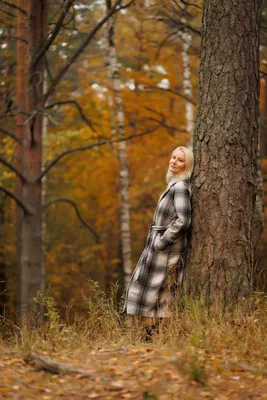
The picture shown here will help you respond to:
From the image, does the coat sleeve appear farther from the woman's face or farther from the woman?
the woman's face

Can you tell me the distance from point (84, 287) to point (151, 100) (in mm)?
9015

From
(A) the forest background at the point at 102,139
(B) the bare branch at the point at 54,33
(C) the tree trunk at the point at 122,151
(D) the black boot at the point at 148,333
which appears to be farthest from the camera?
(A) the forest background at the point at 102,139

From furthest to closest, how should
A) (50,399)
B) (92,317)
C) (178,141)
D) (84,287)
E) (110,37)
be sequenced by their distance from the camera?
(84,287) → (178,141) → (110,37) → (92,317) → (50,399)

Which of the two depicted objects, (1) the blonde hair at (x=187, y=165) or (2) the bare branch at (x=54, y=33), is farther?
(2) the bare branch at (x=54, y=33)

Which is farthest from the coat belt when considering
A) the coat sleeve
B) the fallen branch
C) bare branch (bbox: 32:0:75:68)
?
bare branch (bbox: 32:0:75:68)

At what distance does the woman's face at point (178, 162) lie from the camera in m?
5.92

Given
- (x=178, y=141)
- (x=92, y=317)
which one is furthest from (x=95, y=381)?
(x=178, y=141)

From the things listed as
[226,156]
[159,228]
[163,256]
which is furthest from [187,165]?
[163,256]

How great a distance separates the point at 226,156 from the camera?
5.66 metres

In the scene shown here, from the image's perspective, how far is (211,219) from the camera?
568 centimetres

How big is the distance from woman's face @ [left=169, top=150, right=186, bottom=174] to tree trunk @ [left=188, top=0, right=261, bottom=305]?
0.50 feet

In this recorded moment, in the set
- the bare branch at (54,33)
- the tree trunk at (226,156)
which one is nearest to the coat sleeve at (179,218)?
the tree trunk at (226,156)

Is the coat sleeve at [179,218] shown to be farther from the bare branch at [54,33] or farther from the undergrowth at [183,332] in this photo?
the bare branch at [54,33]

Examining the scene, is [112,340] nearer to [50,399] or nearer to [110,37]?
[50,399]
